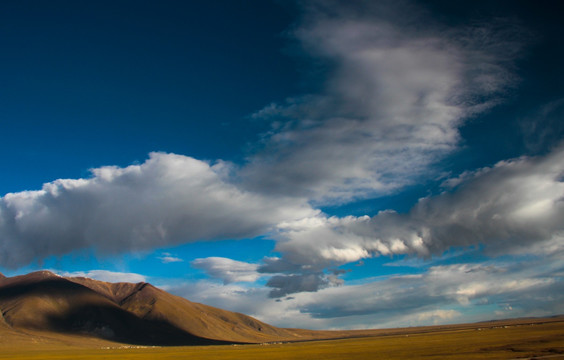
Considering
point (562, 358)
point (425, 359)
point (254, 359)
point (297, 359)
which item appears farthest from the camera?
point (254, 359)

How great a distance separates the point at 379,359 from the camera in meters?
65.1

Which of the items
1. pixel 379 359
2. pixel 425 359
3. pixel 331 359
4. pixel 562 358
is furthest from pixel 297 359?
pixel 562 358

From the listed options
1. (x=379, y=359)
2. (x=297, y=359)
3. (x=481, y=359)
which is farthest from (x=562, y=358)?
(x=297, y=359)

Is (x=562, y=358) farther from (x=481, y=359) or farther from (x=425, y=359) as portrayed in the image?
(x=425, y=359)

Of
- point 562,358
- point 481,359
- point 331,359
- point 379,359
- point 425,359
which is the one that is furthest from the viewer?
point 331,359

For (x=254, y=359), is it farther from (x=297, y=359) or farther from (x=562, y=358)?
(x=562, y=358)

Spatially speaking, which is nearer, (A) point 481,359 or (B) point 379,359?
(A) point 481,359

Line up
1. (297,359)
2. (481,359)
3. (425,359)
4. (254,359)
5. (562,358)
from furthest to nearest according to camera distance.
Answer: (254,359) → (297,359) → (425,359) → (481,359) → (562,358)

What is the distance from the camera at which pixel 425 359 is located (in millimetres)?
59594

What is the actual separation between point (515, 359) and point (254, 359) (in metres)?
55.3

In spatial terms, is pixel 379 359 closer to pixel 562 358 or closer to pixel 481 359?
pixel 481 359

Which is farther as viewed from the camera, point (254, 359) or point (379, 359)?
point (254, 359)

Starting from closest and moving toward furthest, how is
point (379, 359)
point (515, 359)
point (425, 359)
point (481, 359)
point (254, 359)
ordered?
point (515, 359)
point (481, 359)
point (425, 359)
point (379, 359)
point (254, 359)

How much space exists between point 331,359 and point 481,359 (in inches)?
1087
